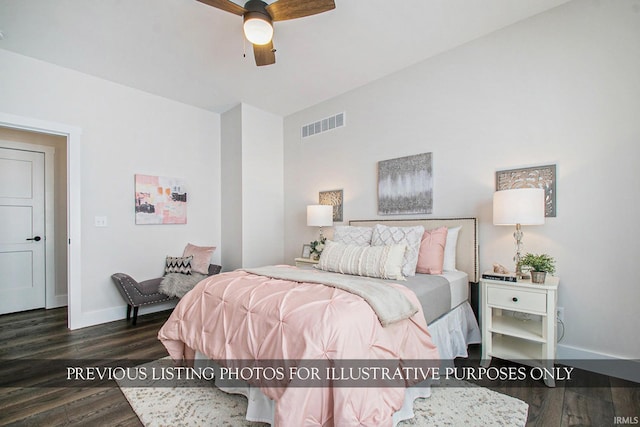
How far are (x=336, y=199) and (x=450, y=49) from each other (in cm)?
212

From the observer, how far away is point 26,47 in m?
2.92

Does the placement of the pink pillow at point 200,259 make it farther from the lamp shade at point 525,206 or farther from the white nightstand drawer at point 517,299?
the lamp shade at point 525,206

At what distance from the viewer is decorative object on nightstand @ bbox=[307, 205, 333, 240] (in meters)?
3.83

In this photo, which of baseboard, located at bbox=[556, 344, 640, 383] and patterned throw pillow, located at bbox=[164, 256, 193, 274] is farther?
patterned throw pillow, located at bbox=[164, 256, 193, 274]

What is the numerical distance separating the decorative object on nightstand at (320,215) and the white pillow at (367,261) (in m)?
1.07

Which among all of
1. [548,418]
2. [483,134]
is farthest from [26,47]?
[548,418]

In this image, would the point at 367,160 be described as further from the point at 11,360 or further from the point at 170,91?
the point at 11,360

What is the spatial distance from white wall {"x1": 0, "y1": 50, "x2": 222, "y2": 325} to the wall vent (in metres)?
1.61

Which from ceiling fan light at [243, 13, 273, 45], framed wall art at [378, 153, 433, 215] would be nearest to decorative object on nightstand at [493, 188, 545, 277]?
framed wall art at [378, 153, 433, 215]

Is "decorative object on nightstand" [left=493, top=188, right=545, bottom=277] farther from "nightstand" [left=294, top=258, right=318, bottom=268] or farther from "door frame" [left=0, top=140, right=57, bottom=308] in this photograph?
"door frame" [left=0, top=140, right=57, bottom=308]

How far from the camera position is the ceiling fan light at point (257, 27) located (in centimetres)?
211

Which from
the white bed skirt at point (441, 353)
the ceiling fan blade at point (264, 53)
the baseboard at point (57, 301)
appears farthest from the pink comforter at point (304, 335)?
the baseboard at point (57, 301)

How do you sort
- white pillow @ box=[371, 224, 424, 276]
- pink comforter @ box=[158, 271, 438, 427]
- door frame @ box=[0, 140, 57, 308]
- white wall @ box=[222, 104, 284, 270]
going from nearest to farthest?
1. pink comforter @ box=[158, 271, 438, 427]
2. white pillow @ box=[371, 224, 424, 276]
3. door frame @ box=[0, 140, 57, 308]
4. white wall @ box=[222, 104, 284, 270]

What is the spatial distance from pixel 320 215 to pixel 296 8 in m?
2.29
